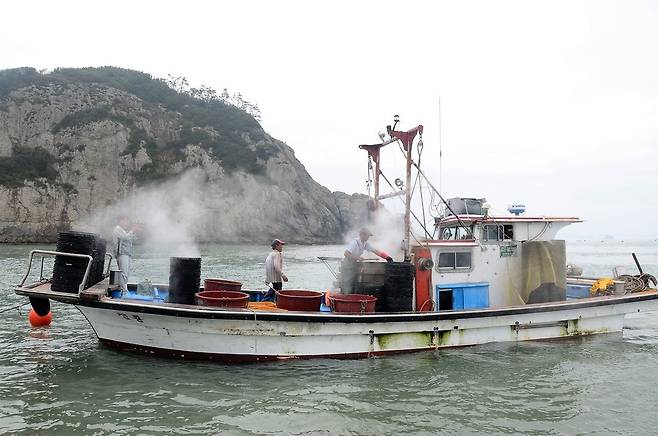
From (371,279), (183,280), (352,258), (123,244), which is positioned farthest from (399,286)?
(123,244)

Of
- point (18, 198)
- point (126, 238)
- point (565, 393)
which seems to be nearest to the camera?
point (565, 393)

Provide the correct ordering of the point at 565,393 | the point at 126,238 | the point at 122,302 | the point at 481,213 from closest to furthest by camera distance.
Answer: the point at 565,393 < the point at 122,302 < the point at 126,238 < the point at 481,213

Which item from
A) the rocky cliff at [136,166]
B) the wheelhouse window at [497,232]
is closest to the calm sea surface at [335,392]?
the wheelhouse window at [497,232]

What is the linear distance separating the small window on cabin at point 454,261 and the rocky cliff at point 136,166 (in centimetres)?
4130

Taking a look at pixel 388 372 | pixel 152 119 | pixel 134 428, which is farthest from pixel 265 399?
pixel 152 119

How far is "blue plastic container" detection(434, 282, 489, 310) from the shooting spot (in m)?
10.4

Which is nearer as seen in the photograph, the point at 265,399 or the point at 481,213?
the point at 265,399

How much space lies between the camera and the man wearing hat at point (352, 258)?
10.0 meters

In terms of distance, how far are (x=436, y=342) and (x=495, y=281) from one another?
2206 millimetres

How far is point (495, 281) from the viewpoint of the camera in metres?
10.9

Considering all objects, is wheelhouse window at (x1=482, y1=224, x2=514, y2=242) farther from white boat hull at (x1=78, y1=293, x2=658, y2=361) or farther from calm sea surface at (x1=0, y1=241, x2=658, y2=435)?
calm sea surface at (x1=0, y1=241, x2=658, y2=435)

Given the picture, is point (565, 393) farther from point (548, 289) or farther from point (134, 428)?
point (134, 428)

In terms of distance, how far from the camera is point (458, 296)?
1048cm

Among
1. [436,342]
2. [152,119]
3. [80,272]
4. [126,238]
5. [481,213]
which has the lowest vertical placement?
[436,342]
